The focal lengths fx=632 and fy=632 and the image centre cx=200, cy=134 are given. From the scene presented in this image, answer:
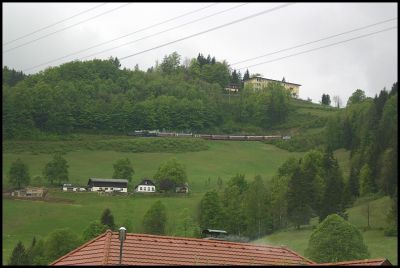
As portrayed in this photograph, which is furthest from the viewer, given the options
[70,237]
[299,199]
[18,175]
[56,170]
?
[56,170]

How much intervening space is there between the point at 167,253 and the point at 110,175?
10370 cm

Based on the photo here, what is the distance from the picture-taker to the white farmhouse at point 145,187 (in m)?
Answer: 116

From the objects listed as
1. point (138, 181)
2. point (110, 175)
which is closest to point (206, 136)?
point (138, 181)

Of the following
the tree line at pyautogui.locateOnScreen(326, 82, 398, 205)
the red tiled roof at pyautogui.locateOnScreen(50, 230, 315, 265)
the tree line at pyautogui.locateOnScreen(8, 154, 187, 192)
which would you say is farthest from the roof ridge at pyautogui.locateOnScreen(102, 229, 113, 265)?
the tree line at pyautogui.locateOnScreen(8, 154, 187, 192)

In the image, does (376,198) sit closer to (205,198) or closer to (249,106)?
(205,198)

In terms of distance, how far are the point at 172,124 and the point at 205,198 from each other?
60320 millimetres

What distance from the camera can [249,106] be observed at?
192 m

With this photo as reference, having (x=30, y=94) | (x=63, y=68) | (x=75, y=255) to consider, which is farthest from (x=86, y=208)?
(x=75, y=255)

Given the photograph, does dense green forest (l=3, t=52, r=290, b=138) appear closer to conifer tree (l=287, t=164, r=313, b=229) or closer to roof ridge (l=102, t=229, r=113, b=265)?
conifer tree (l=287, t=164, r=313, b=229)

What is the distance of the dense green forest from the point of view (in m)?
94.6

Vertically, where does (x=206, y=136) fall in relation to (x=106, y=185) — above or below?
above

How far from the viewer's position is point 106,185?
114750mm

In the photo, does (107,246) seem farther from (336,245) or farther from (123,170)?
(123,170)

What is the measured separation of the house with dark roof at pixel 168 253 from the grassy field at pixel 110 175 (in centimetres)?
4832
